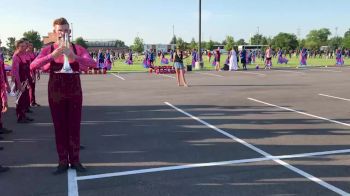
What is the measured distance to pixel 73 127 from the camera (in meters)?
5.79

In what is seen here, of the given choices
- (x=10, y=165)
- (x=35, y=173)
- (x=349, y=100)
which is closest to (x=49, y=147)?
(x=10, y=165)

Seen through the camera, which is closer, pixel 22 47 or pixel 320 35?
pixel 22 47

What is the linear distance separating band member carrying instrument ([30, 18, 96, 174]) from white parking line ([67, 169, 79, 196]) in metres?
0.09

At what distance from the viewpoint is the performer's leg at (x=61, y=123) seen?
5645 mm

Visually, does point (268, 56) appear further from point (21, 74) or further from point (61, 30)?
point (61, 30)

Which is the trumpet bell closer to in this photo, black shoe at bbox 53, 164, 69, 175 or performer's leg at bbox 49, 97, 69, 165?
performer's leg at bbox 49, 97, 69, 165

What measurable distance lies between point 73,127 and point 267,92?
452 inches

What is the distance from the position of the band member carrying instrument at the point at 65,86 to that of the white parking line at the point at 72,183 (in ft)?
0.30

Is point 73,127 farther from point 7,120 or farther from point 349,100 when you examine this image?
point 349,100

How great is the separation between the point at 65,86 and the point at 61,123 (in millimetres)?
543

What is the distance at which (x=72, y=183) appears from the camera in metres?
5.35

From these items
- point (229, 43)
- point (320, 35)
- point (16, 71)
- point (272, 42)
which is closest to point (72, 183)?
point (16, 71)

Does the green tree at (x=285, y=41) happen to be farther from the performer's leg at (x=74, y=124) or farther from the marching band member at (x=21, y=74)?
the performer's leg at (x=74, y=124)

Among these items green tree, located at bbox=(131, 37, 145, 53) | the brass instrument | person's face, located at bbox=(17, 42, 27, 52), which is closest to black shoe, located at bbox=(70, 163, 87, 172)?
the brass instrument
